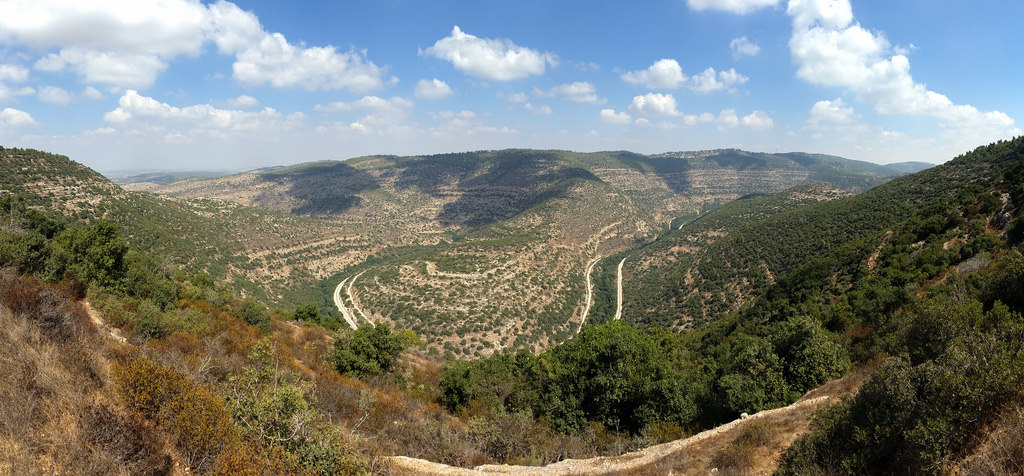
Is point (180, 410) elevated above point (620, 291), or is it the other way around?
point (180, 410)

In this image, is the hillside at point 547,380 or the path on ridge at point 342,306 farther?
the path on ridge at point 342,306

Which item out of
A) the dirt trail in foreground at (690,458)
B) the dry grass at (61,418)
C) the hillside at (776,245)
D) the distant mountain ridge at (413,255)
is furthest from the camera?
the distant mountain ridge at (413,255)

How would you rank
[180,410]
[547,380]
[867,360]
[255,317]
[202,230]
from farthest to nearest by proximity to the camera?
1. [202,230]
2. [255,317]
3. [547,380]
4. [867,360]
5. [180,410]

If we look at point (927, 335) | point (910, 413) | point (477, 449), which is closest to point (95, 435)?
point (477, 449)

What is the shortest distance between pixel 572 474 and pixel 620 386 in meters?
9.36

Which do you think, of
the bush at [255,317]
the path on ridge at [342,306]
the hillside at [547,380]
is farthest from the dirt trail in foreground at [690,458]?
the path on ridge at [342,306]

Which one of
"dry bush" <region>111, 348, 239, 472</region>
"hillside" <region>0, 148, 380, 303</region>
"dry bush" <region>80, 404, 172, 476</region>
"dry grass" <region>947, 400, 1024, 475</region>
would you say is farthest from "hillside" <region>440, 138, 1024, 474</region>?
"hillside" <region>0, 148, 380, 303</region>

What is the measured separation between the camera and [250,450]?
764 centimetres

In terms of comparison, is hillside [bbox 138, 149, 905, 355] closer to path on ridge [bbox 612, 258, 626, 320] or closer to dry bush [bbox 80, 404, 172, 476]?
path on ridge [bbox 612, 258, 626, 320]

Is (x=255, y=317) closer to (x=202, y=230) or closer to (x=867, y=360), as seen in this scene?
(x=867, y=360)

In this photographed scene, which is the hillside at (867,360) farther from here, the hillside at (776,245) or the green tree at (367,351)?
the green tree at (367,351)

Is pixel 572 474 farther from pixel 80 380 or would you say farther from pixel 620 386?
pixel 80 380

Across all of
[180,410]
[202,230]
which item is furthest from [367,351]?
[202,230]

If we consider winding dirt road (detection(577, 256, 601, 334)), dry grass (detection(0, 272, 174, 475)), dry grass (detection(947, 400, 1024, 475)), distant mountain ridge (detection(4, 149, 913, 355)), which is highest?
A: dry grass (detection(0, 272, 174, 475))
